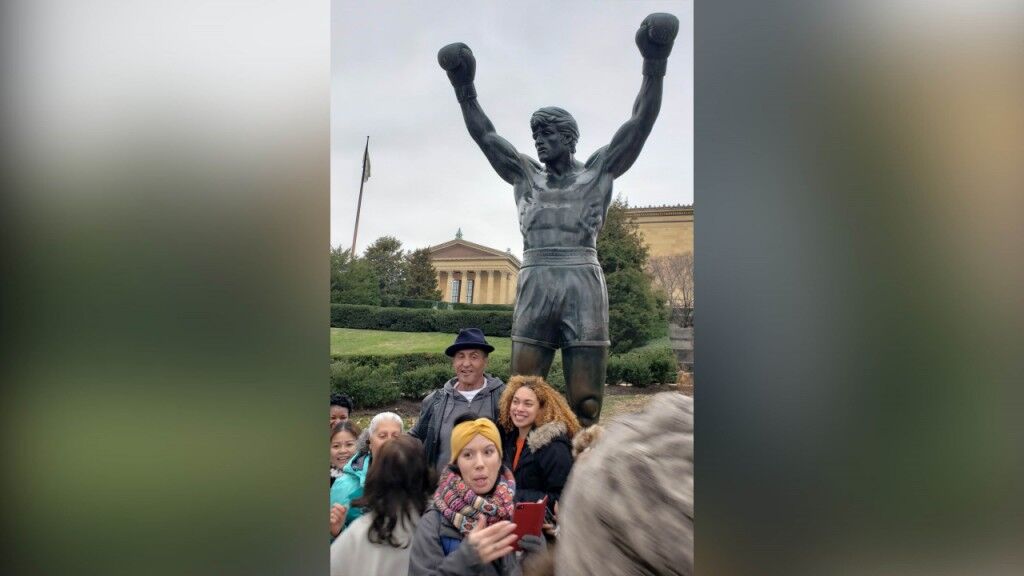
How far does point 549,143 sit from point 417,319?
135 centimetres

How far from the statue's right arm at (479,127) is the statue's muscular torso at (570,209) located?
8.7 inches

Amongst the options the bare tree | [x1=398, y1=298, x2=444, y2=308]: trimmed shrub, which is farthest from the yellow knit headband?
the bare tree

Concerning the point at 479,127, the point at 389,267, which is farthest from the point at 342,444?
the point at 479,127

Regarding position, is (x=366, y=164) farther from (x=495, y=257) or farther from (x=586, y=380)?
(x=586, y=380)

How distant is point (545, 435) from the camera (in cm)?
385

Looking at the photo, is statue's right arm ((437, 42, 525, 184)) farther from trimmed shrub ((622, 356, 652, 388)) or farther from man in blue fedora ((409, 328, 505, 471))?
trimmed shrub ((622, 356, 652, 388))

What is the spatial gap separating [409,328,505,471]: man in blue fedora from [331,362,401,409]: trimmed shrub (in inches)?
9.4

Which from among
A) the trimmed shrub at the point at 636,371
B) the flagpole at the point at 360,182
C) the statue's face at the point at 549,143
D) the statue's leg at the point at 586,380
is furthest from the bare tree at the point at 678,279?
the flagpole at the point at 360,182

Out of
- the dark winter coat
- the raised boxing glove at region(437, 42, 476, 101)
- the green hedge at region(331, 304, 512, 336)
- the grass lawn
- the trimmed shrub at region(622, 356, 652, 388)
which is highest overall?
the raised boxing glove at region(437, 42, 476, 101)

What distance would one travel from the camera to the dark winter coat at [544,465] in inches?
150

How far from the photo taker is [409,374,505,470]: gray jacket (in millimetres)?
3949
